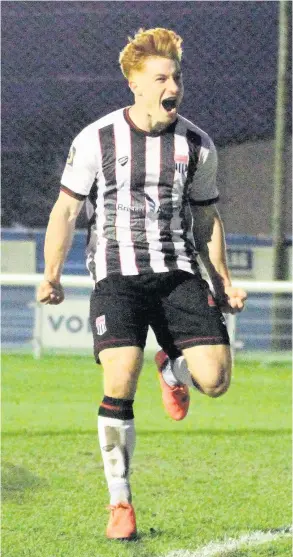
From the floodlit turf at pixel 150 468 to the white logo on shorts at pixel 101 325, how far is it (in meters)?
0.74

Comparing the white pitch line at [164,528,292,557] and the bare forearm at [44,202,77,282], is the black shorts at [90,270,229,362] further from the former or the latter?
the white pitch line at [164,528,292,557]

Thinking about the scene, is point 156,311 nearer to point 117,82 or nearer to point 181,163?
point 181,163

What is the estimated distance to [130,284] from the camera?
457cm

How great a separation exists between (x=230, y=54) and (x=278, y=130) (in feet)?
2.41

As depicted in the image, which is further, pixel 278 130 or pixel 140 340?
pixel 278 130

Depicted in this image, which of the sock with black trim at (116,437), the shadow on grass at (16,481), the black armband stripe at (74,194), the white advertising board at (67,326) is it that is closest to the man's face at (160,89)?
the black armband stripe at (74,194)

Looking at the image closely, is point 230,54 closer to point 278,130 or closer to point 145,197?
point 278,130

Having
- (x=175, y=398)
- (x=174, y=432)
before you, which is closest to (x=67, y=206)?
(x=175, y=398)

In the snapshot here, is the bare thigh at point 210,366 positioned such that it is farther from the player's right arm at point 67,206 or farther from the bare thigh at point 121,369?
the player's right arm at point 67,206

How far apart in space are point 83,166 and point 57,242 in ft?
0.97

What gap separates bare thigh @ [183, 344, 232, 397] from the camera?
4.60 meters

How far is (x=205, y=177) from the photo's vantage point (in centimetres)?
471

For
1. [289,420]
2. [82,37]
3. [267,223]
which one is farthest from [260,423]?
[82,37]

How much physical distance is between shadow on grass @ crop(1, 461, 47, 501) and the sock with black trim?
0.87 m
